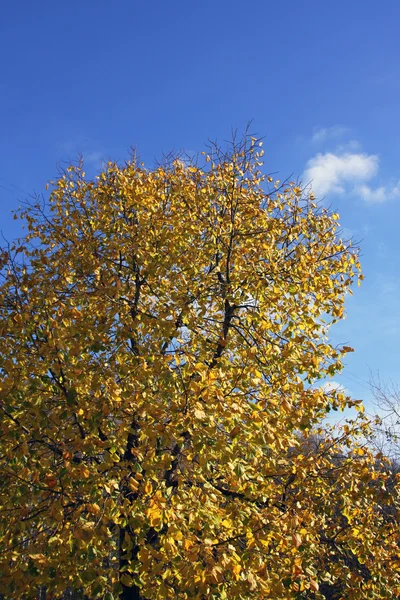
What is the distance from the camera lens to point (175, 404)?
5066 mm

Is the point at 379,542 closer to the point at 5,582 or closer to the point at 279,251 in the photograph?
the point at 279,251

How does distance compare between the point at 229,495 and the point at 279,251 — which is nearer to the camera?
the point at 229,495

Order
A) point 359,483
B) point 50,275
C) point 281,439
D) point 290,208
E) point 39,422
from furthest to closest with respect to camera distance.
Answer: point 290,208, point 50,275, point 359,483, point 39,422, point 281,439

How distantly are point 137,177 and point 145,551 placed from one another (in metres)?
7.15

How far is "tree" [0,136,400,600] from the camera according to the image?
15.8 ft

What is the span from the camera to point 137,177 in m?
9.47

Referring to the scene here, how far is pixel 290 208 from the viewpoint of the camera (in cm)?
927

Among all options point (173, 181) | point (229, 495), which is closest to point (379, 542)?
point (229, 495)

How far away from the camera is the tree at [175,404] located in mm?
4824

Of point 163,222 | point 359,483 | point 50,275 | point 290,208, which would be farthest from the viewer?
point 290,208

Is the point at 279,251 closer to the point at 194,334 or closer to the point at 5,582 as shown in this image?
the point at 194,334

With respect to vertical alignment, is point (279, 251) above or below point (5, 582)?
above

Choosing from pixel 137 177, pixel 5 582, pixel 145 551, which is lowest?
pixel 5 582

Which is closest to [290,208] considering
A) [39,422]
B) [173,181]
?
[173,181]
